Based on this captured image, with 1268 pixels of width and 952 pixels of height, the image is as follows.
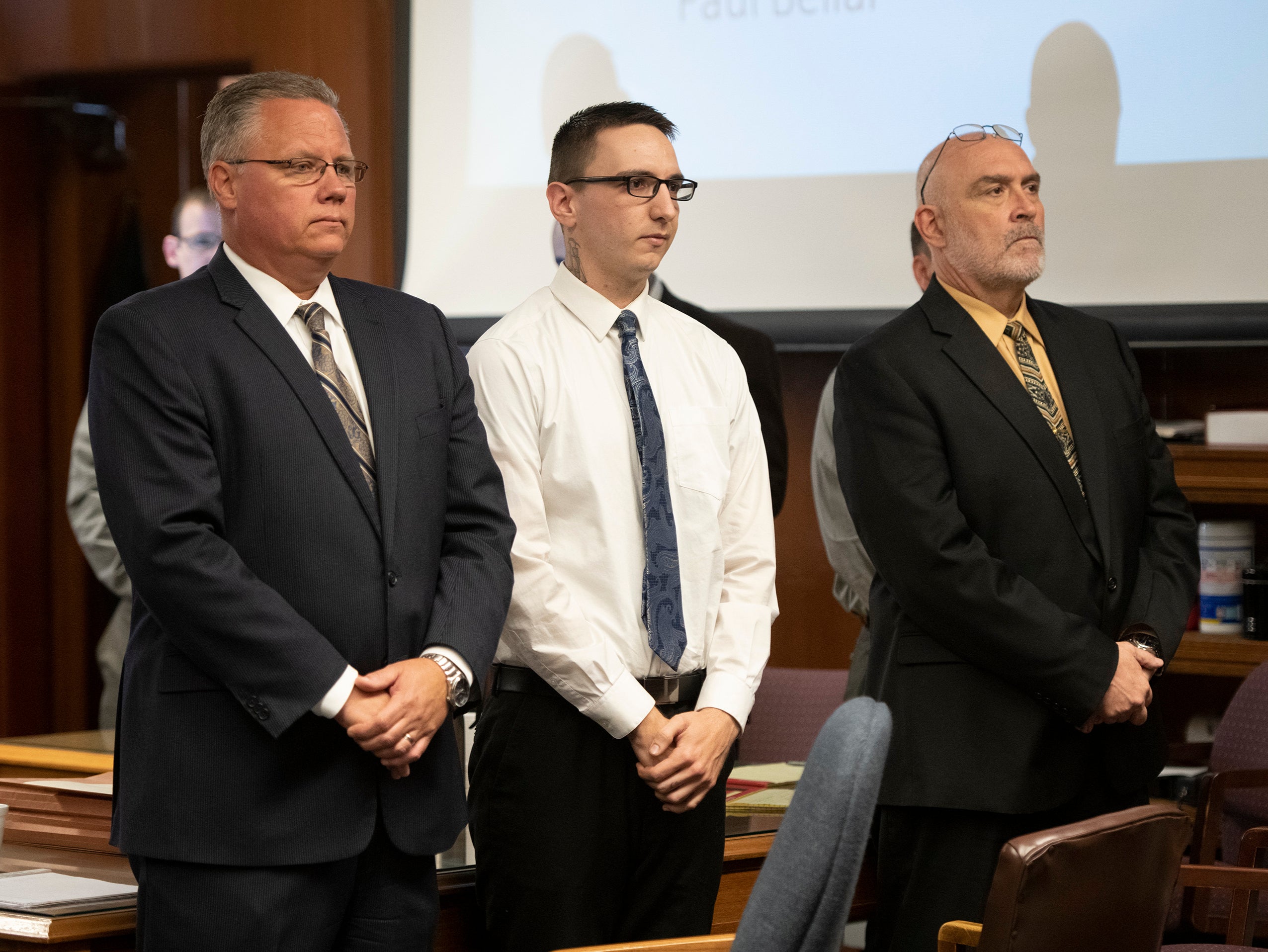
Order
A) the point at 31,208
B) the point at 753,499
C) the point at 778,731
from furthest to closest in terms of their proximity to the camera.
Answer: the point at 31,208
the point at 778,731
the point at 753,499

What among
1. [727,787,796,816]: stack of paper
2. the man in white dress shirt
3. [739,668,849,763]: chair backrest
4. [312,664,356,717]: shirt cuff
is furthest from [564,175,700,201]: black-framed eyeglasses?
[739,668,849,763]: chair backrest

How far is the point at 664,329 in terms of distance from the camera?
2.22 meters

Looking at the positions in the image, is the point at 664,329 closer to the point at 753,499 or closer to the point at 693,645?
the point at 753,499

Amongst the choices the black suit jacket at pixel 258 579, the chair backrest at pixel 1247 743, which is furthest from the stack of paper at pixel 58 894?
the chair backrest at pixel 1247 743

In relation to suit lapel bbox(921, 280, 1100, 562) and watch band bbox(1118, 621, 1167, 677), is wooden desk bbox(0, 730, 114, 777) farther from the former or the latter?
watch band bbox(1118, 621, 1167, 677)

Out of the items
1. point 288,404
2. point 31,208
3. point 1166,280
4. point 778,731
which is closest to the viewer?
point 288,404

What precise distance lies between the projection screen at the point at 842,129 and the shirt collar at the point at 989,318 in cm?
133

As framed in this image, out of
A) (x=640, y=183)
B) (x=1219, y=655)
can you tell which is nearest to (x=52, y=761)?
(x=640, y=183)

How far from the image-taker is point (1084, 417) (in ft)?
7.62

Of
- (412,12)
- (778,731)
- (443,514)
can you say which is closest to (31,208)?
(412,12)

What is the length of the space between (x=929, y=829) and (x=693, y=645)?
1.72 ft

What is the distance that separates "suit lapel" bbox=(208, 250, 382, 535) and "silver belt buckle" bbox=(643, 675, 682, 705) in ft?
1.65

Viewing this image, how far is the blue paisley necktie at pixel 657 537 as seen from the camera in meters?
2.02

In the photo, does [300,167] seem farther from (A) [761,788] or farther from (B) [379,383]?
(A) [761,788]
